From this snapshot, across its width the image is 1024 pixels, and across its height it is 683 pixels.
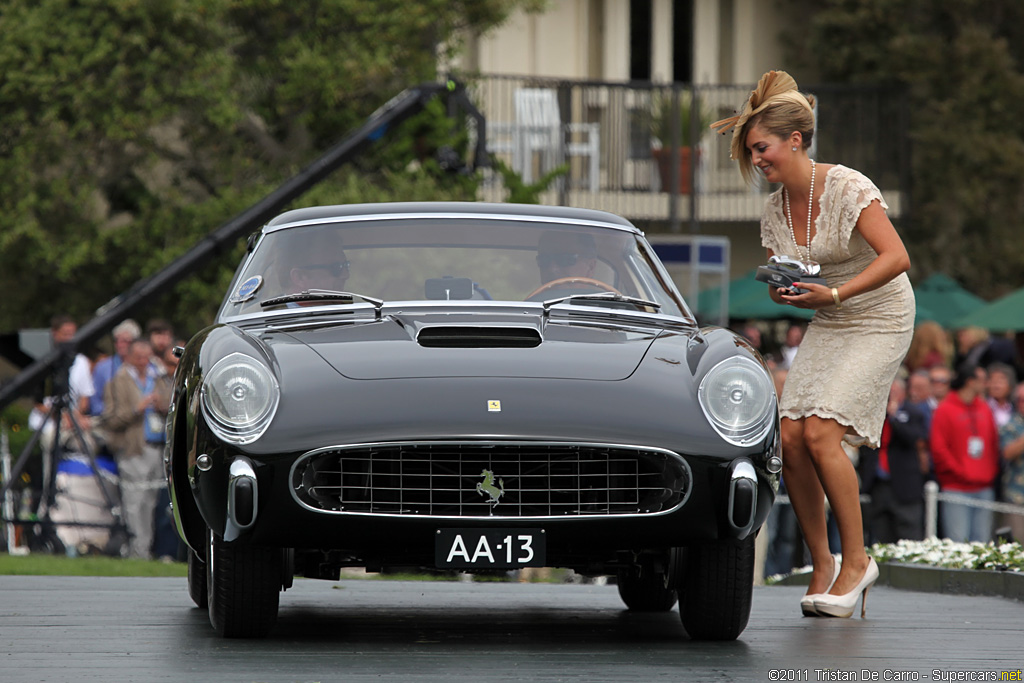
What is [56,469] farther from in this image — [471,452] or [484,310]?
[471,452]

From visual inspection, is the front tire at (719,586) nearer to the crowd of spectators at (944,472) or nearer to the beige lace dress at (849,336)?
the beige lace dress at (849,336)

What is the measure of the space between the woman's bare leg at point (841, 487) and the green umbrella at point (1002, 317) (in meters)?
11.7

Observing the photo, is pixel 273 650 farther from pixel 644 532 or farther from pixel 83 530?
pixel 83 530

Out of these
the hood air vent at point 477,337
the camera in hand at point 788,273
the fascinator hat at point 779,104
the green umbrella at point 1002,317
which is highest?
the fascinator hat at point 779,104

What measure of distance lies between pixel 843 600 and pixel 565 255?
1690 mm

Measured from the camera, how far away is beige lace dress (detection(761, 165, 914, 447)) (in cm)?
637

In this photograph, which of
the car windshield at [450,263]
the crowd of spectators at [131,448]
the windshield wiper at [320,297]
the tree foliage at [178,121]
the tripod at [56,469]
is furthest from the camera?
the tree foliage at [178,121]

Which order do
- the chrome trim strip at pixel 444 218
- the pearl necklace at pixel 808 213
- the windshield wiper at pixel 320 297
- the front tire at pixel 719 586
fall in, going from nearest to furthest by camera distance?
the front tire at pixel 719 586 → the windshield wiper at pixel 320 297 → the chrome trim strip at pixel 444 218 → the pearl necklace at pixel 808 213

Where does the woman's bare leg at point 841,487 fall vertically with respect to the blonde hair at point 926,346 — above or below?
above

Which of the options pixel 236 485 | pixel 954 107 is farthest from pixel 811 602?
pixel 954 107

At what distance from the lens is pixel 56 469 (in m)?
13.3

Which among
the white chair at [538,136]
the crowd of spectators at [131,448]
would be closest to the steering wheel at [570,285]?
the crowd of spectators at [131,448]

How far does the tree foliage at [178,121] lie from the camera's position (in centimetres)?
1802

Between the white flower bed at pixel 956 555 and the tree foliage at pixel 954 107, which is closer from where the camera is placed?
the white flower bed at pixel 956 555
